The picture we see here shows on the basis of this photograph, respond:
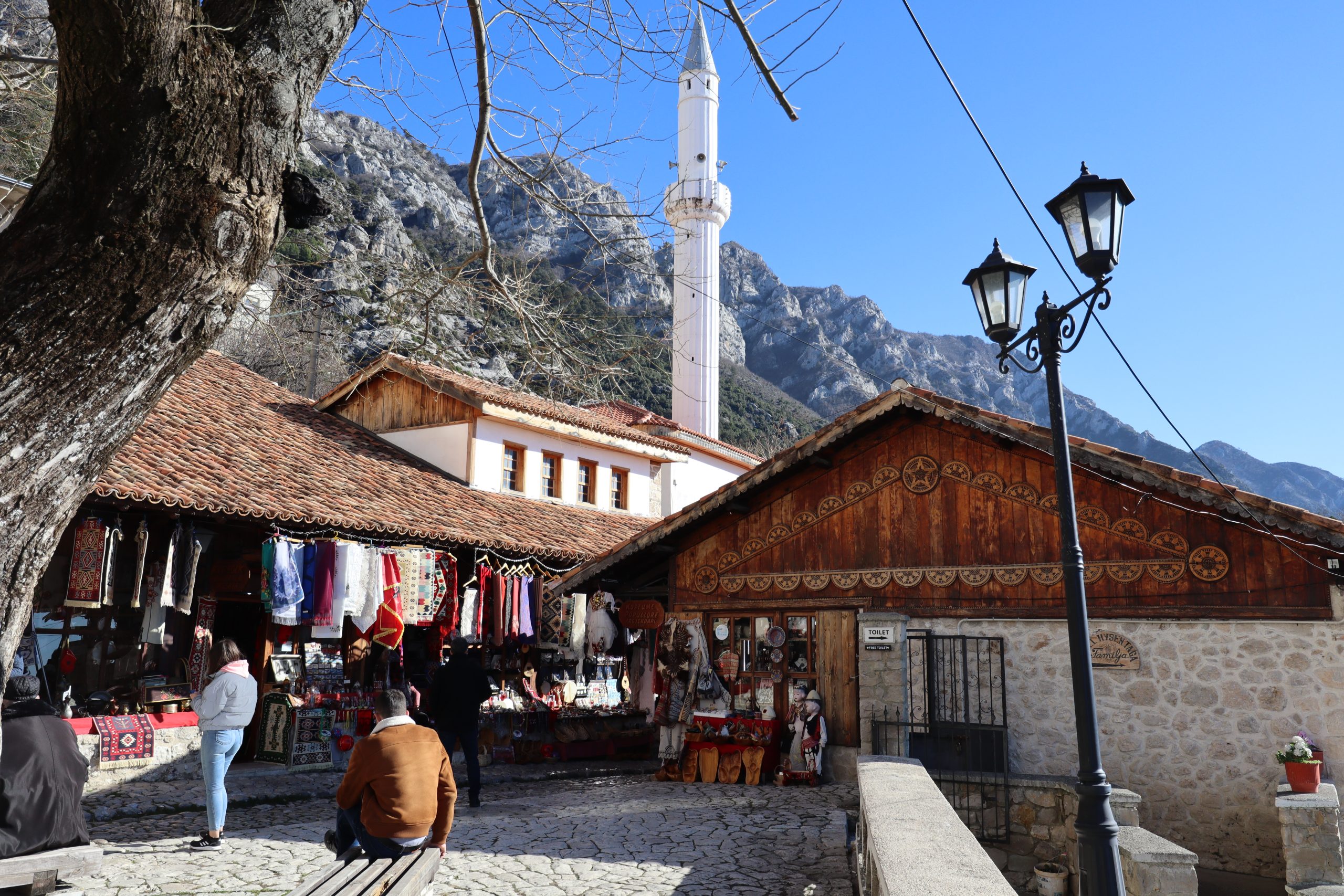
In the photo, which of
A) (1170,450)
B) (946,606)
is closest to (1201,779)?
(946,606)

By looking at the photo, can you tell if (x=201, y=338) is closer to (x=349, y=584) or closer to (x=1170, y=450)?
(x=349, y=584)

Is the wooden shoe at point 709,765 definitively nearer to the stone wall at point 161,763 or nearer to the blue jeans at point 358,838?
the stone wall at point 161,763

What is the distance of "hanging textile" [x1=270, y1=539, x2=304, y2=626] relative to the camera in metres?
10.8

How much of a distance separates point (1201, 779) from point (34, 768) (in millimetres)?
9550

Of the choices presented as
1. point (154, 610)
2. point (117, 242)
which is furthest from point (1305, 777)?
point (154, 610)

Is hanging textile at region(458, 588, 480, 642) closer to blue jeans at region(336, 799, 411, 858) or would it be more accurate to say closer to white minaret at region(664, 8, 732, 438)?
blue jeans at region(336, 799, 411, 858)

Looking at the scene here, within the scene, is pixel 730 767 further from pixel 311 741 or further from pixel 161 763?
pixel 161 763

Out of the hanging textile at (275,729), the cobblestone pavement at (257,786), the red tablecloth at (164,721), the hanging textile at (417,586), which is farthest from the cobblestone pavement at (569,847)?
the hanging textile at (417,586)

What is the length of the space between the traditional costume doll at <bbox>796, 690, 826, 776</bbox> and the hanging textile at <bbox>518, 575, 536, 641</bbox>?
4.69 m

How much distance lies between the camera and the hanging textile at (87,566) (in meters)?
9.41

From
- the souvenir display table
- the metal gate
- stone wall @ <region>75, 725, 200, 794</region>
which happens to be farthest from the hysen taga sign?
stone wall @ <region>75, 725, 200, 794</region>

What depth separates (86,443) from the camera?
8.16ft

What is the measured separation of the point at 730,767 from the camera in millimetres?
11398

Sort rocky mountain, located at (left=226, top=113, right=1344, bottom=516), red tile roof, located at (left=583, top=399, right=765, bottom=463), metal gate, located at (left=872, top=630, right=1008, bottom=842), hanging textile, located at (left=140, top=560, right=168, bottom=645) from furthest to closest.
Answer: red tile roof, located at (left=583, top=399, right=765, bottom=463), hanging textile, located at (left=140, top=560, right=168, bottom=645), metal gate, located at (left=872, top=630, right=1008, bottom=842), rocky mountain, located at (left=226, top=113, right=1344, bottom=516)
